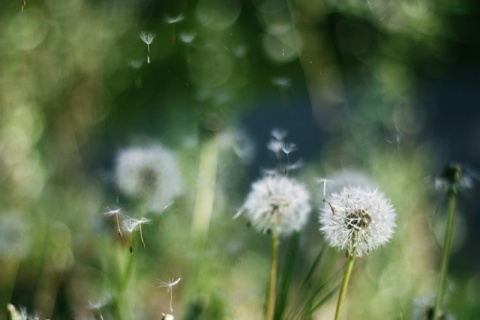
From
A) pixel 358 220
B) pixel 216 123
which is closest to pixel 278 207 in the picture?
pixel 358 220

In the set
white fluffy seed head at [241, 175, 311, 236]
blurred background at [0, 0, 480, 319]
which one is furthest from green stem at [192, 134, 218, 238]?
white fluffy seed head at [241, 175, 311, 236]

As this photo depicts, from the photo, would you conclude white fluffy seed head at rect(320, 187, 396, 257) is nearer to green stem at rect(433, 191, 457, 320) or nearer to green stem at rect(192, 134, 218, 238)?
green stem at rect(433, 191, 457, 320)

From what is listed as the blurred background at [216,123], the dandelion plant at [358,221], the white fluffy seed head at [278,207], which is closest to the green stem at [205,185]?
the blurred background at [216,123]

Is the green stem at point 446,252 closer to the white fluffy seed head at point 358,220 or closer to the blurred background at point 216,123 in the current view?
the white fluffy seed head at point 358,220

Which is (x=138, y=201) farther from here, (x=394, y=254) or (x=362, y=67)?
(x=362, y=67)

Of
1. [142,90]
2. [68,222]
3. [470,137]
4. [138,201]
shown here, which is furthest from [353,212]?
[470,137]

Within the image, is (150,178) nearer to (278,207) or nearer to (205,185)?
(205,185)
